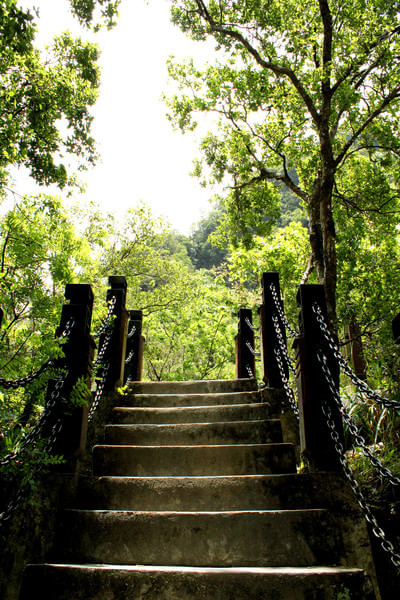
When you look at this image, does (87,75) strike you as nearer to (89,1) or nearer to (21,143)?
(21,143)

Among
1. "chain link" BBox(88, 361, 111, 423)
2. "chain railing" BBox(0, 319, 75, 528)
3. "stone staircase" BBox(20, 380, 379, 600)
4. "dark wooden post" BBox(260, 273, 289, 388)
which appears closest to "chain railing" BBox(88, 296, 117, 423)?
"chain link" BBox(88, 361, 111, 423)

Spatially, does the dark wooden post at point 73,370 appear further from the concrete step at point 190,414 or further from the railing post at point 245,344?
the railing post at point 245,344

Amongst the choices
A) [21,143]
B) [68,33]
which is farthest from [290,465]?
[68,33]

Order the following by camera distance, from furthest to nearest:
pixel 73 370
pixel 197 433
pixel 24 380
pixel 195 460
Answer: pixel 197 433 < pixel 195 460 < pixel 73 370 < pixel 24 380

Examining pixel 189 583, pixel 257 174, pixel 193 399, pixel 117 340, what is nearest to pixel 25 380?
pixel 189 583

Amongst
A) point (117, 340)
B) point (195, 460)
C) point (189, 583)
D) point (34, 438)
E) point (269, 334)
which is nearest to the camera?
point (189, 583)

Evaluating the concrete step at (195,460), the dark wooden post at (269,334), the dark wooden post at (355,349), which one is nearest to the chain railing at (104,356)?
the concrete step at (195,460)

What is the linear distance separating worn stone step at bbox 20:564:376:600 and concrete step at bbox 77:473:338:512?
2.25ft

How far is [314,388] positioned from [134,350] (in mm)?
3904

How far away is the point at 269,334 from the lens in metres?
4.64

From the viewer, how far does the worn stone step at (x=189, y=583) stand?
2.10m

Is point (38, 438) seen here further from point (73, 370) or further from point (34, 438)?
point (73, 370)

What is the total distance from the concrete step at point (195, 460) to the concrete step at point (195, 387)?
1885 mm

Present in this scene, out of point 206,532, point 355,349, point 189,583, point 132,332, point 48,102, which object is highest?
point 48,102
